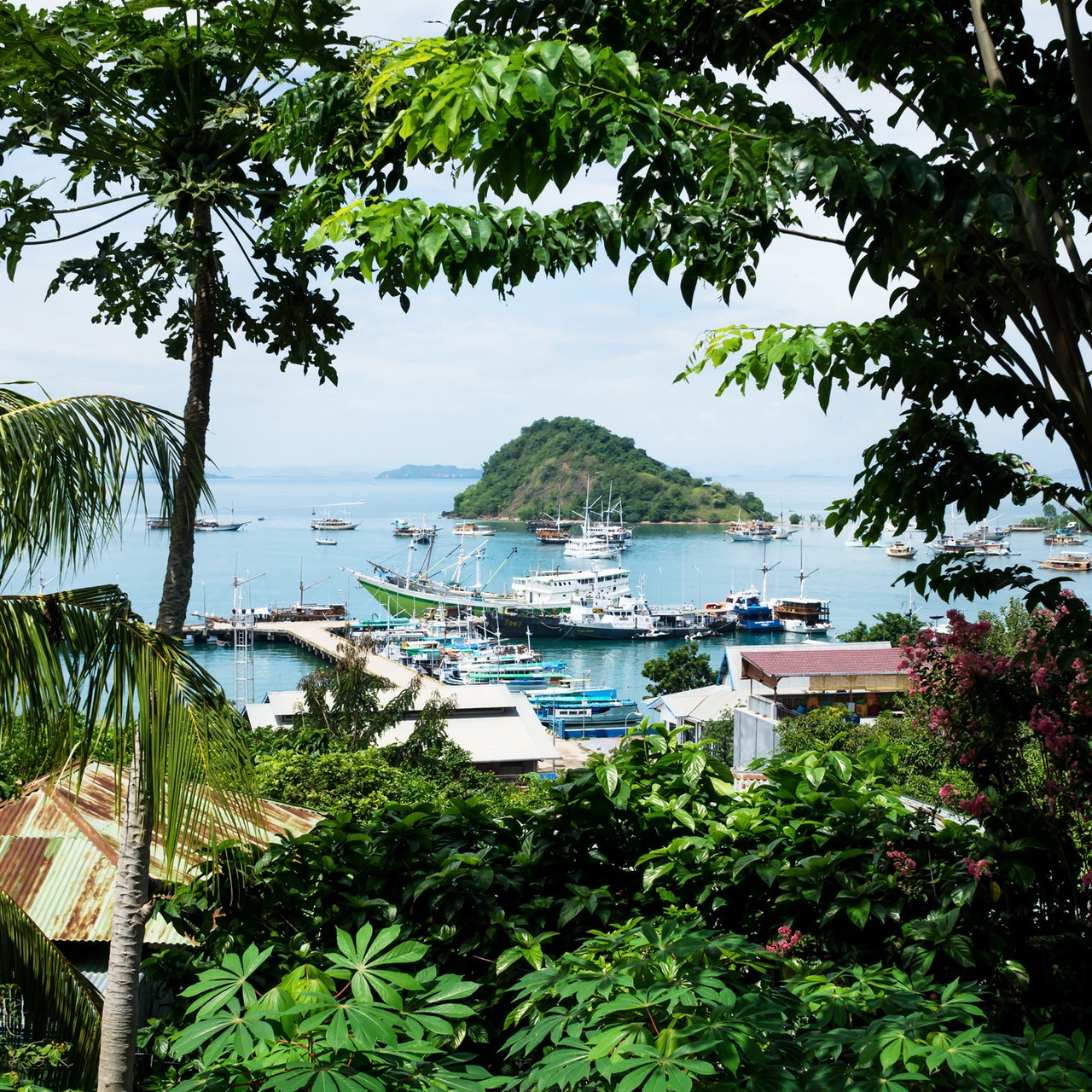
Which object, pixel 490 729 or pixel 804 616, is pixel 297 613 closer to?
pixel 804 616

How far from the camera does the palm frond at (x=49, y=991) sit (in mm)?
2457

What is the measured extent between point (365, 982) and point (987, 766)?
1.58 m

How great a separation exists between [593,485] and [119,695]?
306 ft

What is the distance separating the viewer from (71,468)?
206 cm

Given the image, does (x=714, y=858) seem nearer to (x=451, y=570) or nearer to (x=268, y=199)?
(x=268, y=199)

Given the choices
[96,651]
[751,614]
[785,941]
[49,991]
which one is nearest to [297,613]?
[751,614]

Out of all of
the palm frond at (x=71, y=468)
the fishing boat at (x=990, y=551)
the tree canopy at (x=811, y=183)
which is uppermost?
the tree canopy at (x=811, y=183)

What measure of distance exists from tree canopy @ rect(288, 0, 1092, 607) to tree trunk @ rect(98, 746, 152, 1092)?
1343 millimetres

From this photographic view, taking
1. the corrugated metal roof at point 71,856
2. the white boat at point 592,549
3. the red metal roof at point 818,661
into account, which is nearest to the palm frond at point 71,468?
the corrugated metal roof at point 71,856

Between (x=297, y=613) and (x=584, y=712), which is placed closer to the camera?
(x=584, y=712)

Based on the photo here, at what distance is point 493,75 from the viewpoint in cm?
148

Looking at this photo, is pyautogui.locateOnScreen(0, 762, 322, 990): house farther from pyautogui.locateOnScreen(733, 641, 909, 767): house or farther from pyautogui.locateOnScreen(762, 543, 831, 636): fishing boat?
pyautogui.locateOnScreen(762, 543, 831, 636): fishing boat

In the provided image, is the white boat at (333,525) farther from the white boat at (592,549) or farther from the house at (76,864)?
the house at (76,864)

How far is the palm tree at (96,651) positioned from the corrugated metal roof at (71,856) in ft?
4.35
